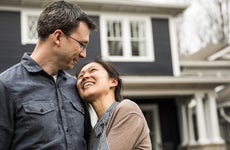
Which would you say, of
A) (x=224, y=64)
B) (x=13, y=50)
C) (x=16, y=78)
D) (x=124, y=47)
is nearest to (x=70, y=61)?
(x=16, y=78)

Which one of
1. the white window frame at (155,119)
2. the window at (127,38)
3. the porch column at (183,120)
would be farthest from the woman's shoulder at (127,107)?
the porch column at (183,120)

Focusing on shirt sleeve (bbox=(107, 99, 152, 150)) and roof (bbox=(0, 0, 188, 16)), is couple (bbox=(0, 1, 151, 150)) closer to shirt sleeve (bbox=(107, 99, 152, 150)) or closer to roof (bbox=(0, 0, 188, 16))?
shirt sleeve (bbox=(107, 99, 152, 150))

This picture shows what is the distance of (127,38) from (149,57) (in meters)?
0.91

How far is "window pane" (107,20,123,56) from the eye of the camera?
43.9 ft

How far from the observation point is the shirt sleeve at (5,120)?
206 centimetres

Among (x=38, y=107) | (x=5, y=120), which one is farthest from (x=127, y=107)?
(x=5, y=120)

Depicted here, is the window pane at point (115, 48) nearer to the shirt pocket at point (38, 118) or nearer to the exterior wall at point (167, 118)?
the exterior wall at point (167, 118)

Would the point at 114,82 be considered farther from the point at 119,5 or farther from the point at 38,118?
the point at 119,5

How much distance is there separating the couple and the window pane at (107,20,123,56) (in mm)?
10897

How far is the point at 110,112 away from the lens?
246cm

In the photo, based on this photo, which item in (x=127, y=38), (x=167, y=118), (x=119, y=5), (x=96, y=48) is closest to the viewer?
(x=96, y=48)

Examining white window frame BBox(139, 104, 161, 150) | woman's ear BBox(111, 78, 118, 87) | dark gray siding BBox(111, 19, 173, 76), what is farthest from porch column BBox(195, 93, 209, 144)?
woman's ear BBox(111, 78, 118, 87)

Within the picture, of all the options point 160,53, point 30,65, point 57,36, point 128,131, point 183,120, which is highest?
point 160,53

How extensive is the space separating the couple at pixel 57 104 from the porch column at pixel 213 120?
11190 millimetres
